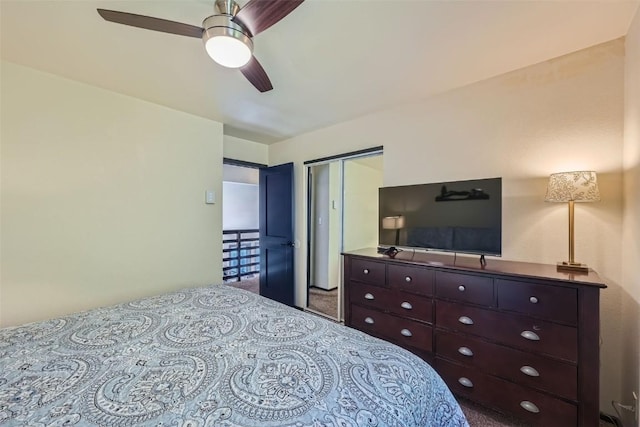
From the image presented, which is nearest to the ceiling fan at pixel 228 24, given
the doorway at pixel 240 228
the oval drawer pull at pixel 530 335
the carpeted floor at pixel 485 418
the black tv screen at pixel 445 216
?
the black tv screen at pixel 445 216

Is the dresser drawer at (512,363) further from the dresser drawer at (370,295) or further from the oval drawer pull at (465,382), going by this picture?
the dresser drawer at (370,295)

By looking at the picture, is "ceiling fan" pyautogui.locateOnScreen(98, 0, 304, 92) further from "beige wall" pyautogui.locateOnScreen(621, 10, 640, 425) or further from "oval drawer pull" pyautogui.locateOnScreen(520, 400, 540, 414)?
"oval drawer pull" pyautogui.locateOnScreen(520, 400, 540, 414)

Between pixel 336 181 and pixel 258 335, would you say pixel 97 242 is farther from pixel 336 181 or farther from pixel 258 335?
pixel 336 181

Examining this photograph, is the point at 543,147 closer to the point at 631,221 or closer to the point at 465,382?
the point at 631,221

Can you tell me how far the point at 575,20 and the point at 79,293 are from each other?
4.02 meters

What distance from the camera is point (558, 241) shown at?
1.87 metres

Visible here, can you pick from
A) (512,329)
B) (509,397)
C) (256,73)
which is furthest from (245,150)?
(509,397)

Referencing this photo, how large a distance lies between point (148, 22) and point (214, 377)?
5.34 feet

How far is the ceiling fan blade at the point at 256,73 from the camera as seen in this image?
1.56 metres

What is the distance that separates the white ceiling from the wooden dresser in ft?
4.91

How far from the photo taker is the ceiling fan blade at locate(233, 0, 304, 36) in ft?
3.75

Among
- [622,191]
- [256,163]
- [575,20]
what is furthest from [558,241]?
[256,163]

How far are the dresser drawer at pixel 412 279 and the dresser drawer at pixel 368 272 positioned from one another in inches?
3.3

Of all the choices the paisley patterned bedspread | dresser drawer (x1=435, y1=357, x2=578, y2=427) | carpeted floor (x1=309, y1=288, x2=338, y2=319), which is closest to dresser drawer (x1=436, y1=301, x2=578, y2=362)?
dresser drawer (x1=435, y1=357, x2=578, y2=427)
